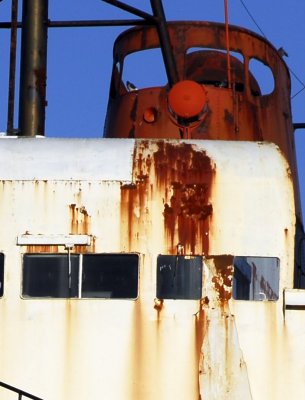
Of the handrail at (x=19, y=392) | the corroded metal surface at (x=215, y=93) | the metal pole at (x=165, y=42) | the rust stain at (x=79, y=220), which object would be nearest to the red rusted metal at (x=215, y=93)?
the corroded metal surface at (x=215, y=93)

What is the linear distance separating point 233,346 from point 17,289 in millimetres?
2898

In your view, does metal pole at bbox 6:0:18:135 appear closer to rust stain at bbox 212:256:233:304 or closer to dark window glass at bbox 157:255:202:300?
dark window glass at bbox 157:255:202:300

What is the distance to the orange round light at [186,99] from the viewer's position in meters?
21.0

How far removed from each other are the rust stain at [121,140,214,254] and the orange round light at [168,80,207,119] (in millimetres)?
1365

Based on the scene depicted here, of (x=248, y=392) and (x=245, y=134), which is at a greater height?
(x=245, y=134)

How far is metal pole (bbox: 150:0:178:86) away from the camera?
77.4 feet

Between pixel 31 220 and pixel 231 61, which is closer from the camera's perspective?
pixel 31 220

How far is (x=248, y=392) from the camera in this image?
1888 cm

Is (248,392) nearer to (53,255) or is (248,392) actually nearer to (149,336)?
(149,336)

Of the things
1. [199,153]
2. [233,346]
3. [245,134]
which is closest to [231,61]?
[245,134]

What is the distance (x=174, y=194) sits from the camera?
1955 cm

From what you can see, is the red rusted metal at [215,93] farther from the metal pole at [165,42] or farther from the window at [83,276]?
the window at [83,276]

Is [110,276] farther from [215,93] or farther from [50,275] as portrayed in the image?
[215,93]

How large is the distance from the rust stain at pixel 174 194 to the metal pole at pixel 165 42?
4213 mm
